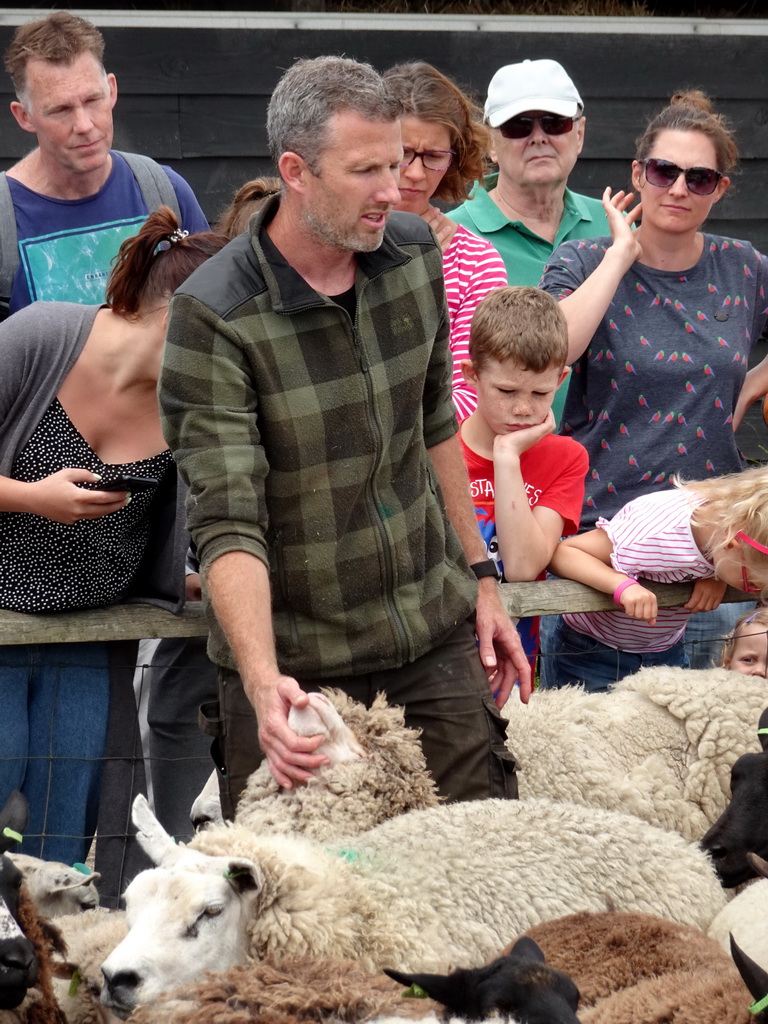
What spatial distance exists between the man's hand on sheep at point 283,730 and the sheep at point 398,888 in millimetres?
158

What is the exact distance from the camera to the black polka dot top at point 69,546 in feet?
10.9

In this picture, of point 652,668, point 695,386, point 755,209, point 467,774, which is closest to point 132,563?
point 467,774

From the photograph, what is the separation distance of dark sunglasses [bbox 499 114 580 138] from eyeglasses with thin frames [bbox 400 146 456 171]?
1.72ft

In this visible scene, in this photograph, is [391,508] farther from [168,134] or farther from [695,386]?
[168,134]

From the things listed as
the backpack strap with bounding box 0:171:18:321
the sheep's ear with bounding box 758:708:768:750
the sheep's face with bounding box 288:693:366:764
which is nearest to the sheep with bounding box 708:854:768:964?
the sheep's ear with bounding box 758:708:768:750

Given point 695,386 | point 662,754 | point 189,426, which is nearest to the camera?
point 189,426

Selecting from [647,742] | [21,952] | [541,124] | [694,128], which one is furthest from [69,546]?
[694,128]

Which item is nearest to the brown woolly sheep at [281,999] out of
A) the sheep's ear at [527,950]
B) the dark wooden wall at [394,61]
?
the sheep's ear at [527,950]

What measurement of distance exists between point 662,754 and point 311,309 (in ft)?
5.26

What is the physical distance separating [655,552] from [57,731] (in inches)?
69.8

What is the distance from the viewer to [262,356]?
8.94 feet

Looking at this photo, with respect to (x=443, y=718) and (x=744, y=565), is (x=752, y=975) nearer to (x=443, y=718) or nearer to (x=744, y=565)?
(x=443, y=718)

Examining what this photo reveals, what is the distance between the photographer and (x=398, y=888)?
2.51 metres

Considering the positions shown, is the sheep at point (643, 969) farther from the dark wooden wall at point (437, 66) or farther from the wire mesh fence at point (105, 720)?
the dark wooden wall at point (437, 66)
